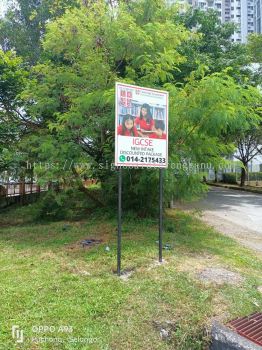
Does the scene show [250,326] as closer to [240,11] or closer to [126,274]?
[126,274]

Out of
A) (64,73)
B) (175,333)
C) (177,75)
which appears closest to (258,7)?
(177,75)

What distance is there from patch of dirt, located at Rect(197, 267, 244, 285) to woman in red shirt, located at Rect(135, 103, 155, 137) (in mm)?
2072

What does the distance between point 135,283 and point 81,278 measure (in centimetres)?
72

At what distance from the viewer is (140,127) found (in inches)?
186

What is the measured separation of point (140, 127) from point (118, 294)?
87.7 inches

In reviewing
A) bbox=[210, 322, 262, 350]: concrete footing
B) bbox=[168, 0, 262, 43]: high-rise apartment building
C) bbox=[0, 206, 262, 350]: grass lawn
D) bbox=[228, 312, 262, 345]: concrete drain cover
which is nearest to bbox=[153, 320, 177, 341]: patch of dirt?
bbox=[0, 206, 262, 350]: grass lawn

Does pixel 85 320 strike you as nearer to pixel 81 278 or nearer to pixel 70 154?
pixel 81 278

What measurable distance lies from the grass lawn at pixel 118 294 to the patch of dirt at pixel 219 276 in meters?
0.09

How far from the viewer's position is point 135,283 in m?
4.17

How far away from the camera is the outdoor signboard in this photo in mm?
4527

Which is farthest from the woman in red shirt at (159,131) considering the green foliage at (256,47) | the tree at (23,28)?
the green foliage at (256,47)

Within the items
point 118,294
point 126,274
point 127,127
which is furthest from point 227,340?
point 127,127

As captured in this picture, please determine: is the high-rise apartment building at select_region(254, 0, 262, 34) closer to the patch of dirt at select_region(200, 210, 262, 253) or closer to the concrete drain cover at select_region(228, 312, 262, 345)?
the patch of dirt at select_region(200, 210, 262, 253)

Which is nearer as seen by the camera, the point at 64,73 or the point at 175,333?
the point at 175,333
